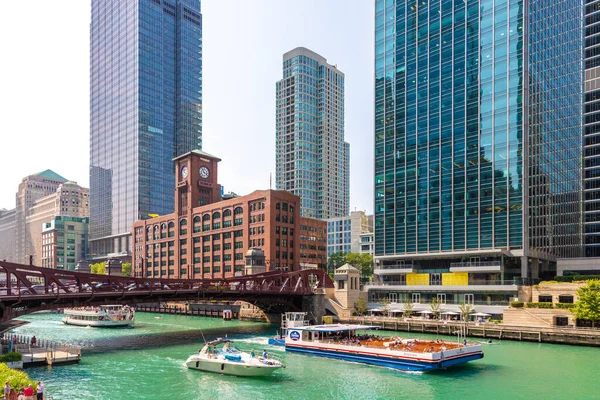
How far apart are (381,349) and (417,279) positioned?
55.3m

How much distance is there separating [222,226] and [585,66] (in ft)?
358

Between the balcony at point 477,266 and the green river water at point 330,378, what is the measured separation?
2867 centimetres

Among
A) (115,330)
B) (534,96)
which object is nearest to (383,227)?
(534,96)

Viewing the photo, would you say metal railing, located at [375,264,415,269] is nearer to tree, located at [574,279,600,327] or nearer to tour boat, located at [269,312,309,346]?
tour boat, located at [269,312,309,346]

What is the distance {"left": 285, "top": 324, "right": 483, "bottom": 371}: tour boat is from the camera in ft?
186

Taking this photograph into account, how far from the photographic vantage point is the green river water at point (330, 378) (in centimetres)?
4734

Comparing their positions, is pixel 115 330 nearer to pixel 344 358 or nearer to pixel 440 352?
pixel 344 358

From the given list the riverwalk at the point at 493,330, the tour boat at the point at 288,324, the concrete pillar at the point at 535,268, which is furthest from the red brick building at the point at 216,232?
the concrete pillar at the point at 535,268

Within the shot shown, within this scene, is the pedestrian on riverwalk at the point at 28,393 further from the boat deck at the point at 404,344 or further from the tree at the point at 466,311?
the tree at the point at 466,311

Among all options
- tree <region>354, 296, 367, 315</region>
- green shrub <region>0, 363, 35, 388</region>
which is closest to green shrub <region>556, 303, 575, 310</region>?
tree <region>354, 296, 367, 315</region>

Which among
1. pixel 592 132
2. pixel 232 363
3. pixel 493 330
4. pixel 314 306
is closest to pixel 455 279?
pixel 493 330

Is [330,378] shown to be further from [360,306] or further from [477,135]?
[477,135]

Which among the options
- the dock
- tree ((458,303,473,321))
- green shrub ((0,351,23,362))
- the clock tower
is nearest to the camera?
green shrub ((0,351,23,362))

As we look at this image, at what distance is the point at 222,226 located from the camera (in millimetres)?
156875
